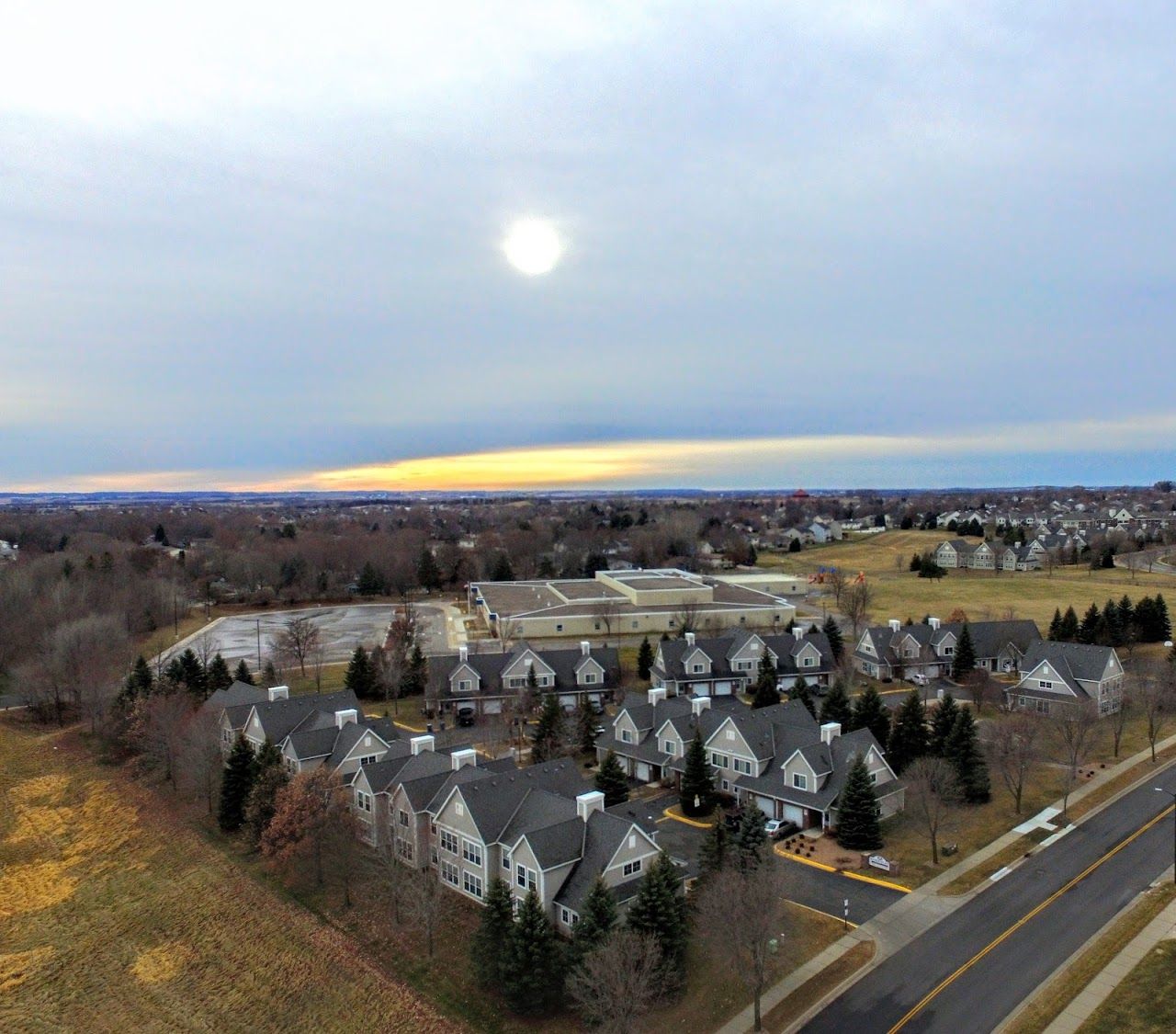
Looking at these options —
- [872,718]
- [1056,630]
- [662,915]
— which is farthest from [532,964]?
[1056,630]

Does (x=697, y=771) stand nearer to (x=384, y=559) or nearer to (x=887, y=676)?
Answer: (x=887, y=676)

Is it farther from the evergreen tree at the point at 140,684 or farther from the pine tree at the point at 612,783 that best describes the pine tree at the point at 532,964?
the evergreen tree at the point at 140,684

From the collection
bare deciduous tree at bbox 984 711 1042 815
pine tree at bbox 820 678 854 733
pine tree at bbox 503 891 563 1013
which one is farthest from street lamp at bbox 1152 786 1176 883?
pine tree at bbox 503 891 563 1013

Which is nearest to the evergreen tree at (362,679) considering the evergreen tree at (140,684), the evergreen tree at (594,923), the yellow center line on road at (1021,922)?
the evergreen tree at (140,684)

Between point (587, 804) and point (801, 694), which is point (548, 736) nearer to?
point (587, 804)

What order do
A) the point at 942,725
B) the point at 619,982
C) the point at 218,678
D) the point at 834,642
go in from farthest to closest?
the point at 834,642 → the point at 218,678 → the point at 942,725 → the point at 619,982

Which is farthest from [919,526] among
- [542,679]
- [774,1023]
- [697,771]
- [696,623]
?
[774,1023]
